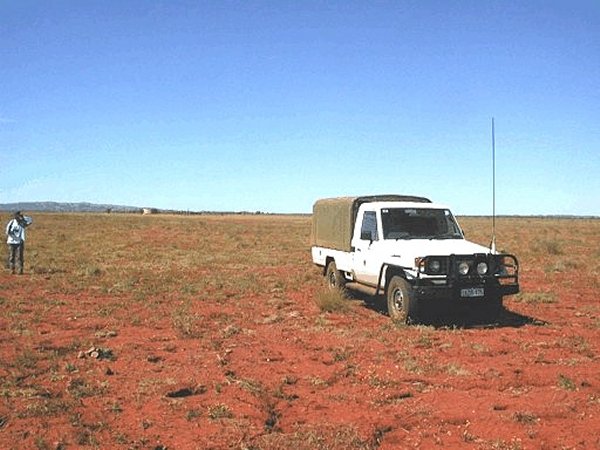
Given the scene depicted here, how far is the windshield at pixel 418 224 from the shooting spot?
11398 millimetres

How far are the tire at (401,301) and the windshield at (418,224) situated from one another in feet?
3.90

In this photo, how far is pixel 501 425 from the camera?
5520mm

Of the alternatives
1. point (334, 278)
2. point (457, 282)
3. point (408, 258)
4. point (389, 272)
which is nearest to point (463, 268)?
point (457, 282)

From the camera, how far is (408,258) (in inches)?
391

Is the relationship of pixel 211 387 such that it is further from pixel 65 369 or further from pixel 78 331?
pixel 78 331

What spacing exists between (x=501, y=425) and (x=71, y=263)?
66.1 feet

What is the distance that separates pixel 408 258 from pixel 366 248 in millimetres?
1755

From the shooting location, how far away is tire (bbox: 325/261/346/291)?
13.2 metres

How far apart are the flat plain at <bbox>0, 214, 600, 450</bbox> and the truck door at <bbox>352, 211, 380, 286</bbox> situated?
853 millimetres

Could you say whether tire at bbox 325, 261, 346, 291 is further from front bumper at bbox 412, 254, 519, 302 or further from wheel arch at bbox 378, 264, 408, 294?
front bumper at bbox 412, 254, 519, 302

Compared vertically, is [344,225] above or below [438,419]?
above

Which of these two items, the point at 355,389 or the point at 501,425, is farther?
the point at 355,389

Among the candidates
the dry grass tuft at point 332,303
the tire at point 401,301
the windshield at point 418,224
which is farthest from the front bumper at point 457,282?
the dry grass tuft at point 332,303

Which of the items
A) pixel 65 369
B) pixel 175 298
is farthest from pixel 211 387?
pixel 175 298
